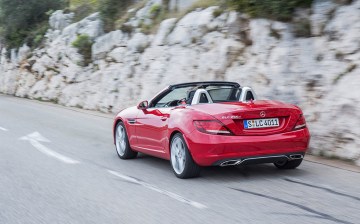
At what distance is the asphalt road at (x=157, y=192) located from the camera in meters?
5.33

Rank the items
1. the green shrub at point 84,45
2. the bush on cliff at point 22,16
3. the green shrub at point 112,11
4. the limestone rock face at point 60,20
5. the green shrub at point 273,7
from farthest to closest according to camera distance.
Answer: the bush on cliff at point 22,16 → the limestone rock face at point 60,20 → the green shrub at point 84,45 → the green shrub at point 112,11 → the green shrub at point 273,7

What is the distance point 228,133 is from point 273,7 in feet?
19.1

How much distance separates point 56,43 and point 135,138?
1999cm

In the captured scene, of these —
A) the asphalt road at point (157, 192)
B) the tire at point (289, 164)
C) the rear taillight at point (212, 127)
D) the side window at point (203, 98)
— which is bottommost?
the asphalt road at point (157, 192)

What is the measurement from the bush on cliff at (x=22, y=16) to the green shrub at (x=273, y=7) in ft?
70.6

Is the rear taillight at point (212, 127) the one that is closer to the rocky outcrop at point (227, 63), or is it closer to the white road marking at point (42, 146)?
the rocky outcrop at point (227, 63)

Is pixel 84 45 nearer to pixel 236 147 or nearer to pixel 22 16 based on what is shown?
pixel 22 16

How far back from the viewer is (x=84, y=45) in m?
24.1

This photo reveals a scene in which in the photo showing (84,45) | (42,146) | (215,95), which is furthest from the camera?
(84,45)

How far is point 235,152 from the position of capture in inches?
265

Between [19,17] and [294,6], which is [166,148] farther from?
Result: [19,17]

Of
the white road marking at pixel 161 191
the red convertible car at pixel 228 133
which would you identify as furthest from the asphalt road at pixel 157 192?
the red convertible car at pixel 228 133

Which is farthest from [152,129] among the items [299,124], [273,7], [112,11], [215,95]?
[112,11]

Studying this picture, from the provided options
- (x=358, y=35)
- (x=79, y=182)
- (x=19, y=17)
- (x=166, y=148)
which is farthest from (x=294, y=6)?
(x=19, y=17)
